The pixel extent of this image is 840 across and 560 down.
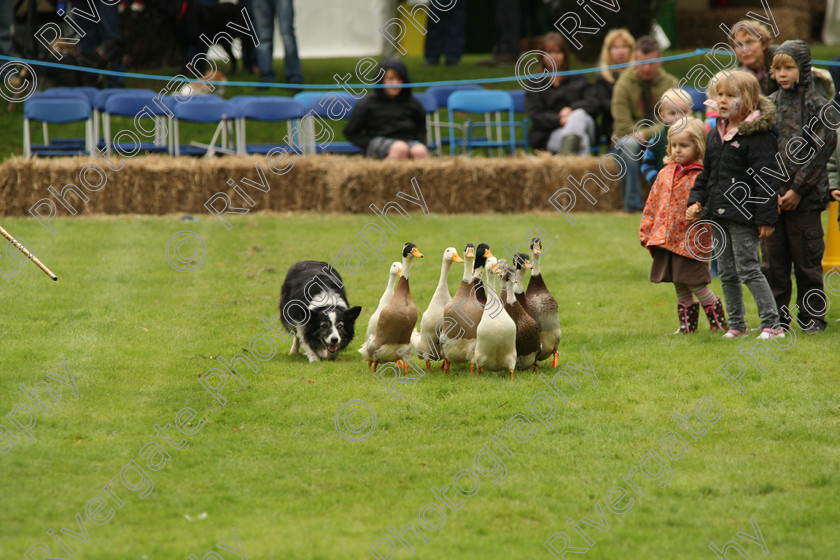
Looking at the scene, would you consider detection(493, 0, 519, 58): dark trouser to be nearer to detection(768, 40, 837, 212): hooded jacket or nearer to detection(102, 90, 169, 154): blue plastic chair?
detection(102, 90, 169, 154): blue plastic chair

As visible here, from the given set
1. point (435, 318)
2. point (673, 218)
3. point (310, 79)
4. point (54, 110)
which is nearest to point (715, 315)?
point (673, 218)

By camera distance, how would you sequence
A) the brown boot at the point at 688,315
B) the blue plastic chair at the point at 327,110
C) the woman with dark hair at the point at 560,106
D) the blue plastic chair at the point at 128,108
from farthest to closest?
1. the blue plastic chair at the point at 327,110
2. the blue plastic chair at the point at 128,108
3. the woman with dark hair at the point at 560,106
4. the brown boot at the point at 688,315

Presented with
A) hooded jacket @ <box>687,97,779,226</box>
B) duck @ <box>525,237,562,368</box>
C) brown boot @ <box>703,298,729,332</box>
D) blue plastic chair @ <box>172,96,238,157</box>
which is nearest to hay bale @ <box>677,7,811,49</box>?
blue plastic chair @ <box>172,96,238,157</box>

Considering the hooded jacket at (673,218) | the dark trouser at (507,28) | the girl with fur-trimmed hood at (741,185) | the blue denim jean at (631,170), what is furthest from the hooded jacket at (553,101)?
the girl with fur-trimmed hood at (741,185)

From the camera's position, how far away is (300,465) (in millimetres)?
5168

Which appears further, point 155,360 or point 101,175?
point 101,175

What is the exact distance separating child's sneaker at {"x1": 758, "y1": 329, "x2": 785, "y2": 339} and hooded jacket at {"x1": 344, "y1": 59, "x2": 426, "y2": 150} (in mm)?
7580

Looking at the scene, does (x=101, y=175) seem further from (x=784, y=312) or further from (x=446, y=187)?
(x=784, y=312)

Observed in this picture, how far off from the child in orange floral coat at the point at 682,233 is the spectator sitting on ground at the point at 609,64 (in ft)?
19.7

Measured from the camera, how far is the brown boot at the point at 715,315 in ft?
25.6

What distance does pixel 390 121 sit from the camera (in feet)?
46.1

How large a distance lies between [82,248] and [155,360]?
14.1ft

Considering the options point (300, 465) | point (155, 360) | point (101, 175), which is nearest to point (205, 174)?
point (101, 175)

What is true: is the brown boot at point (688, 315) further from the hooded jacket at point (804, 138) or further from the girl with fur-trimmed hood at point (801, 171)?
the hooded jacket at point (804, 138)
